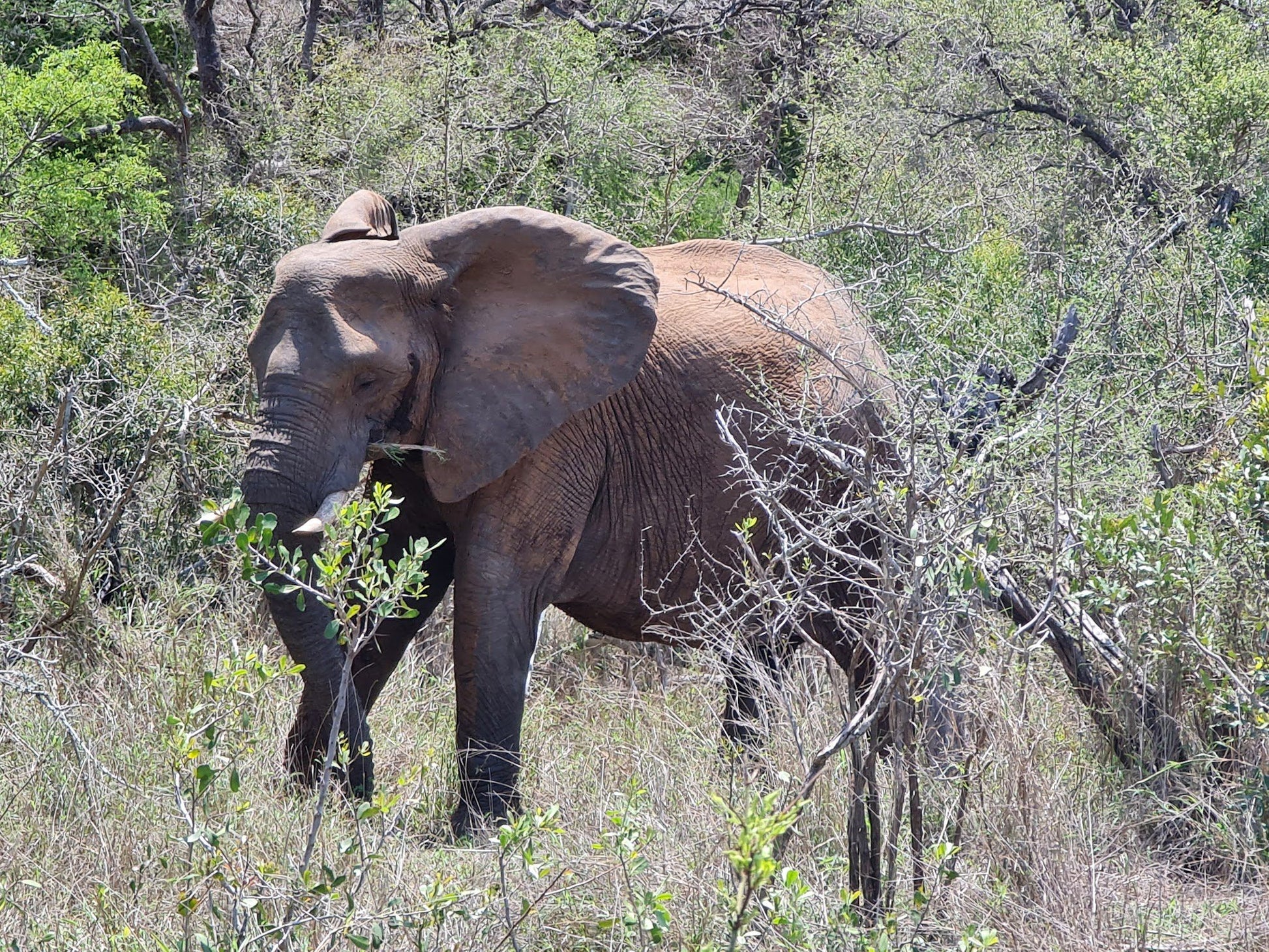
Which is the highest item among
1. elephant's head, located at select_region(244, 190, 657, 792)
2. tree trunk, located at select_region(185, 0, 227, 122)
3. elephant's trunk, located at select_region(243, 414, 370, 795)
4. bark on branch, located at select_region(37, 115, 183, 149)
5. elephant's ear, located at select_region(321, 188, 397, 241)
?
tree trunk, located at select_region(185, 0, 227, 122)

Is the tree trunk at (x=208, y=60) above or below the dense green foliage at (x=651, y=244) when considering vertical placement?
above

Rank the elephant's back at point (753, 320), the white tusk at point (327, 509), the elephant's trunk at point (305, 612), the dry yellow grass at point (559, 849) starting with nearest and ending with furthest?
the dry yellow grass at point (559, 849)
the white tusk at point (327, 509)
the elephant's trunk at point (305, 612)
the elephant's back at point (753, 320)

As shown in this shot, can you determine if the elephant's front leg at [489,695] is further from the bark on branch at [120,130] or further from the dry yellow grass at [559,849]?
the bark on branch at [120,130]

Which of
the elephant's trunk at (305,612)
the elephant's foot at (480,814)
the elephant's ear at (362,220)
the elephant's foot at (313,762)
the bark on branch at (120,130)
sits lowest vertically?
the elephant's foot at (480,814)

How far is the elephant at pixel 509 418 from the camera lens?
5016mm

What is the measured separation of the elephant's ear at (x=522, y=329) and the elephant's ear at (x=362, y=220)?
16 cm

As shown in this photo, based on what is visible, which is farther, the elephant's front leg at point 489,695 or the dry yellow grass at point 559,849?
the elephant's front leg at point 489,695

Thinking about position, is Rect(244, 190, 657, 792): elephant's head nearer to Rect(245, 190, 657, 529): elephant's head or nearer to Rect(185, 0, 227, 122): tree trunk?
Rect(245, 190, 657, 529): elephant's head

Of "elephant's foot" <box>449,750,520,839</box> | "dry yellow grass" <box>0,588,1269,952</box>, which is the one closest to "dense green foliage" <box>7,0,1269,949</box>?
"dry yellow grass" <box>0,588,1269,952</box>

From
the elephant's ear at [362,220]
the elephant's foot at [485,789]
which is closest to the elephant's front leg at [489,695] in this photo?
the elephant's foot at [485,789]

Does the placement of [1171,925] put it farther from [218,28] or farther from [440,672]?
[218,28]

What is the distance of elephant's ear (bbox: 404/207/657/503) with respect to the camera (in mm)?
5355

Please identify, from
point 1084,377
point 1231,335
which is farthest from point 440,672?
point 1231,335

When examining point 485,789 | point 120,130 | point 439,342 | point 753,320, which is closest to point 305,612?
point 485,789
